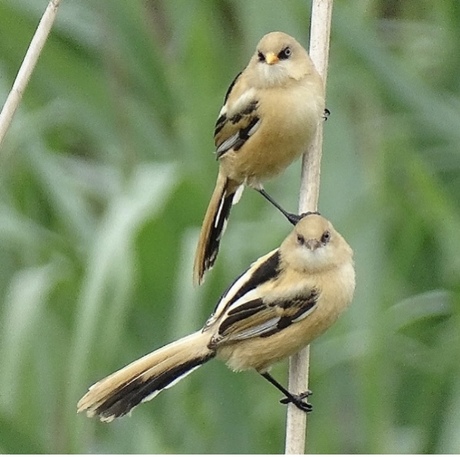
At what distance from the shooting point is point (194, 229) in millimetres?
3197

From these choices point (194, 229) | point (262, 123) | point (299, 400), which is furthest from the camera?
point (194, 229)

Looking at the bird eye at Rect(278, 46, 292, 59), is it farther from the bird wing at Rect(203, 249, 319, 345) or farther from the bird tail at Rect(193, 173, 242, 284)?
the bird wing at Rect(203, 249, 319, 345)

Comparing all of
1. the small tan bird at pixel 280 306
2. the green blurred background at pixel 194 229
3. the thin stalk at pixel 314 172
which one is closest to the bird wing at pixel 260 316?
the small tan bird at pixel 280 306

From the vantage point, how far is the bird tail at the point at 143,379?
2.14 m

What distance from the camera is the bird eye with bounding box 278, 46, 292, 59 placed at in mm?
2760

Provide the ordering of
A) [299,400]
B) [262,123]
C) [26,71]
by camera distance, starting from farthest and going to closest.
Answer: [262,123], [299,400], [26,71]

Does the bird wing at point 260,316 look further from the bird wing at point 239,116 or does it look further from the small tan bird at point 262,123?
the bird wing at point 239,116

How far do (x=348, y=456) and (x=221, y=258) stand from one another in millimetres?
595

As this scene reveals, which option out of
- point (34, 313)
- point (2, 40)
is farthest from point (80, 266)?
point (2, 40)

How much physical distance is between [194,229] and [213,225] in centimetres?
36

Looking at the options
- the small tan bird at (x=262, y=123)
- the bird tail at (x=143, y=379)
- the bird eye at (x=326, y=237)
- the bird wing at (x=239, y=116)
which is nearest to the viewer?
the bird tail at (x=143, y=379)

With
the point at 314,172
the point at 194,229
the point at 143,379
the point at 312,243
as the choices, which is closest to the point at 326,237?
the point at 312,243

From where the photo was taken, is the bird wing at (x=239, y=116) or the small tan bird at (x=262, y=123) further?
the bird wing at (x=239, y=116)

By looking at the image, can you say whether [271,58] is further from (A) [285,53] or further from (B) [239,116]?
(B) [239,116]
